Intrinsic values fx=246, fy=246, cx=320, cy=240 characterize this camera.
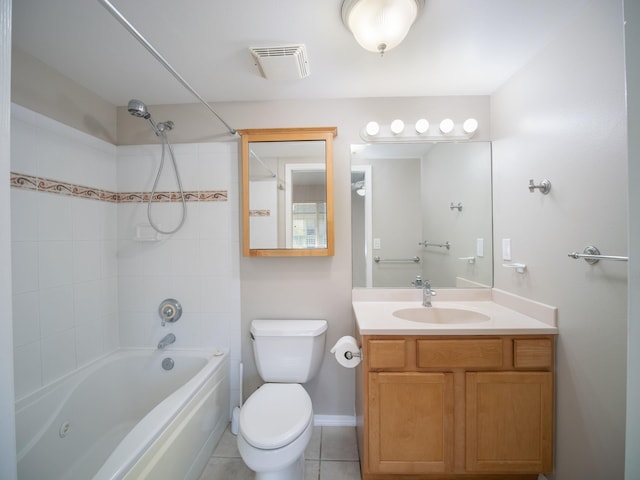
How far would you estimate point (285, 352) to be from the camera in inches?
60.9

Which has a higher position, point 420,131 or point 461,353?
point 420,131

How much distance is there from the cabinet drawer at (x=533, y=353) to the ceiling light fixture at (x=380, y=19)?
1528 mm

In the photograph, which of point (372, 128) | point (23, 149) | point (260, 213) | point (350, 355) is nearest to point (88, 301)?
point (23, 149)

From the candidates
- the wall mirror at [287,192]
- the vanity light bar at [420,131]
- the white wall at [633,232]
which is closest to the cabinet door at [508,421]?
the white wall at [633,232]

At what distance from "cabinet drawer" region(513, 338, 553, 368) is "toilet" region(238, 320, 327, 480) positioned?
102cm

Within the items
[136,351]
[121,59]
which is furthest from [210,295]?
[121,59]

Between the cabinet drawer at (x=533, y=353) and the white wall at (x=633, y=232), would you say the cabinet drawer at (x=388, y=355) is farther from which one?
the white wall at (x=633, y=232)

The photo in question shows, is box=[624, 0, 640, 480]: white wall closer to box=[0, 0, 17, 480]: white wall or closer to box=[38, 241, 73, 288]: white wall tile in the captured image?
box=[0, 0, 17, 480]: white wall

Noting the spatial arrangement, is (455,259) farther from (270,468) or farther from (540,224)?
(270,468)

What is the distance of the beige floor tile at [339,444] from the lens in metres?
1.46

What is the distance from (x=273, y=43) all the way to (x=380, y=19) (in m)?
0.54

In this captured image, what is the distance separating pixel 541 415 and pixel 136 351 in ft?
8.00

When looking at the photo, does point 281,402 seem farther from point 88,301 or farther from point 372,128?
point 372,128

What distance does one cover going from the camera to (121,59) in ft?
4.44
